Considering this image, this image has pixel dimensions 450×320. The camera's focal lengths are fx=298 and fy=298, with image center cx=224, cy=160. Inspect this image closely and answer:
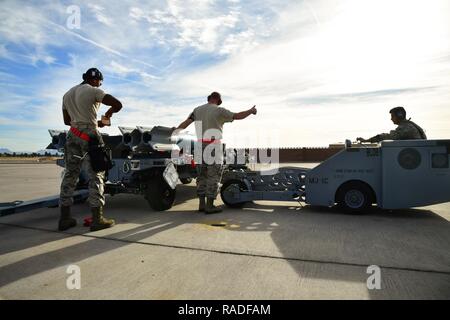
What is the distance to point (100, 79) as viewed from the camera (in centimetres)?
417

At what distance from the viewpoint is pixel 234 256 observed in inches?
114

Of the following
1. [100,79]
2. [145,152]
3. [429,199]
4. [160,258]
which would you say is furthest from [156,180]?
[429,199]

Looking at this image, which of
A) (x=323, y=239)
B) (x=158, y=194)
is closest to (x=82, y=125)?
(x=158, y=194)

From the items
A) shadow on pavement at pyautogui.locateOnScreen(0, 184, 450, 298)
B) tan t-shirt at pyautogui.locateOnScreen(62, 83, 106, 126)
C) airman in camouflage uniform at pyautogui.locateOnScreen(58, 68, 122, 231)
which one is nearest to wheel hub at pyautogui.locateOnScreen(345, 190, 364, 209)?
shadow on pavement at pyautogui.locateOnScreen(0, 184, 450, 298)

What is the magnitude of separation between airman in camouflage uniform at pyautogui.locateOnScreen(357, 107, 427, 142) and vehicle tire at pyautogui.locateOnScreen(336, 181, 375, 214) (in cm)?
96

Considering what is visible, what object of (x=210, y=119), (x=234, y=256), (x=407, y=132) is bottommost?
(x=234, y=256)

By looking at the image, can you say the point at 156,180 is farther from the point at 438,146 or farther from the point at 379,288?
the point at 438,146

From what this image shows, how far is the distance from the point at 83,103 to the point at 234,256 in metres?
2.77

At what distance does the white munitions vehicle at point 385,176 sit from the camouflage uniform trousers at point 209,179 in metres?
1.52

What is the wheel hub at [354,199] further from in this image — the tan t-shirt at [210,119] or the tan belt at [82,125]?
the tan belt at [82,125]

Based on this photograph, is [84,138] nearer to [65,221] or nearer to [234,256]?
[65,221]

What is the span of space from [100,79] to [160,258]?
8.82ft

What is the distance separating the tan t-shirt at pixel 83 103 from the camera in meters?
3.91

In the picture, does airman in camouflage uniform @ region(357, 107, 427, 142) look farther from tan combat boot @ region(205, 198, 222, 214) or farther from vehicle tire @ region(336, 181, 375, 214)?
tan combat boot @ region(205, 198, 222, 214)
